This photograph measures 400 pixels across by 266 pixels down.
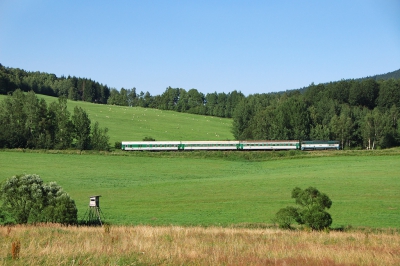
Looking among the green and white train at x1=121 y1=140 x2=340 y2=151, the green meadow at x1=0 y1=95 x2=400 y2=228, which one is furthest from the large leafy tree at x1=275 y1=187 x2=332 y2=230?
the green and white train at x1=121 y1=140 x2=340 y2=151

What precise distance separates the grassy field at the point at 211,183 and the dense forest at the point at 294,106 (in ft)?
79.2

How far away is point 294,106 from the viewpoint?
94125 mm

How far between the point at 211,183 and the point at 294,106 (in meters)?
55.3

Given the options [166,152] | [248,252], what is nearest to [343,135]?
[166,152]

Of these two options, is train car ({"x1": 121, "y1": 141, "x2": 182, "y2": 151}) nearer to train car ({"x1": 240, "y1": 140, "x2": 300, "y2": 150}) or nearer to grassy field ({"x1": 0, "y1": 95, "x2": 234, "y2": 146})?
train car ({"x1": 240, "y1": 140, "x2": 300, "y2": 150})

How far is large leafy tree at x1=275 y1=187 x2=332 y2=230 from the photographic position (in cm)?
2008

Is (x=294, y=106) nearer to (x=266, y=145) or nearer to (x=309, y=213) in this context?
(x=266, y=145)

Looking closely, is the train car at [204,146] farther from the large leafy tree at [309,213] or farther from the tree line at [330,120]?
the large leafy tree at [309,213]

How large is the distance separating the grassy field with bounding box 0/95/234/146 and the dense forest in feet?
25.8

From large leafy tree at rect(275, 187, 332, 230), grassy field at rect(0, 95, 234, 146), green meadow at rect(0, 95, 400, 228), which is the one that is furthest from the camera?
grassy field at rect(0, 95, 234, 146)

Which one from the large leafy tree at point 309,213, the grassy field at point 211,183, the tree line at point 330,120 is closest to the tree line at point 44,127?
the grassy field at point 211,183

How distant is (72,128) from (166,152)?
16.3 metres

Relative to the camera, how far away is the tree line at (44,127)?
6844cm

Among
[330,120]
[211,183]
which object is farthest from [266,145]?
[211,183]
